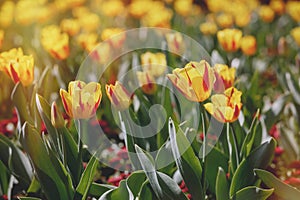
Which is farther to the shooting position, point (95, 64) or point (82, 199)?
point (95, 64)

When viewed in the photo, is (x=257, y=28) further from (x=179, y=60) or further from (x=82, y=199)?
(x=82, y=199)

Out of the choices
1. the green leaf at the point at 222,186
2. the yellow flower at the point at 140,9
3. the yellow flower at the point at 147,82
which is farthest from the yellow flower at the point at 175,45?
the yellow flower at the point at 140,9

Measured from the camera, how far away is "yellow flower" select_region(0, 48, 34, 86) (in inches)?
62.3

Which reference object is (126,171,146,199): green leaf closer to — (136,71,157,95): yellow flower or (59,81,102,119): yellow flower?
(59,81,102,119): yellow flower

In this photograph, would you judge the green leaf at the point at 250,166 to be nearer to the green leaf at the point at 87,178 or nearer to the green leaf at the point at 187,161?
the green leaf at the point at 187,161

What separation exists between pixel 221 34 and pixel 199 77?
1033 millimetres

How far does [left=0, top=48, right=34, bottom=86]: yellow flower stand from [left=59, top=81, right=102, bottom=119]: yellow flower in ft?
0.88

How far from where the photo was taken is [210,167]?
167 cm

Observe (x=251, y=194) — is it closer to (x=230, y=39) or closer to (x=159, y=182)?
(x=159, y=182)

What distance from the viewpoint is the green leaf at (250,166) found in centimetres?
150

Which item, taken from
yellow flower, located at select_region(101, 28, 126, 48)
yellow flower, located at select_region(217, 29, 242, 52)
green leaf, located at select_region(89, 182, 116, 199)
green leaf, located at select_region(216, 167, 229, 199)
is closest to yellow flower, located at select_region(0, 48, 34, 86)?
green leaf, located at select_region(89, 182, 116, 199)

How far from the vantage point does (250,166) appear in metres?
1.52

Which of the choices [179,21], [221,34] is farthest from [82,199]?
[179,21]

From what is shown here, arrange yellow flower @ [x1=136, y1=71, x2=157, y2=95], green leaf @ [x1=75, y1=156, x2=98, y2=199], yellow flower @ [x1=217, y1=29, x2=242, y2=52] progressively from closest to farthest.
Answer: green leaf @ [x1=75, y1=156, x2=98, y2=199] → yellow flower @ [x1=136, y1=71, x2=157, y2=95] → yellow flower @ [x1=217, y1=29, x2=242, y2=52]
